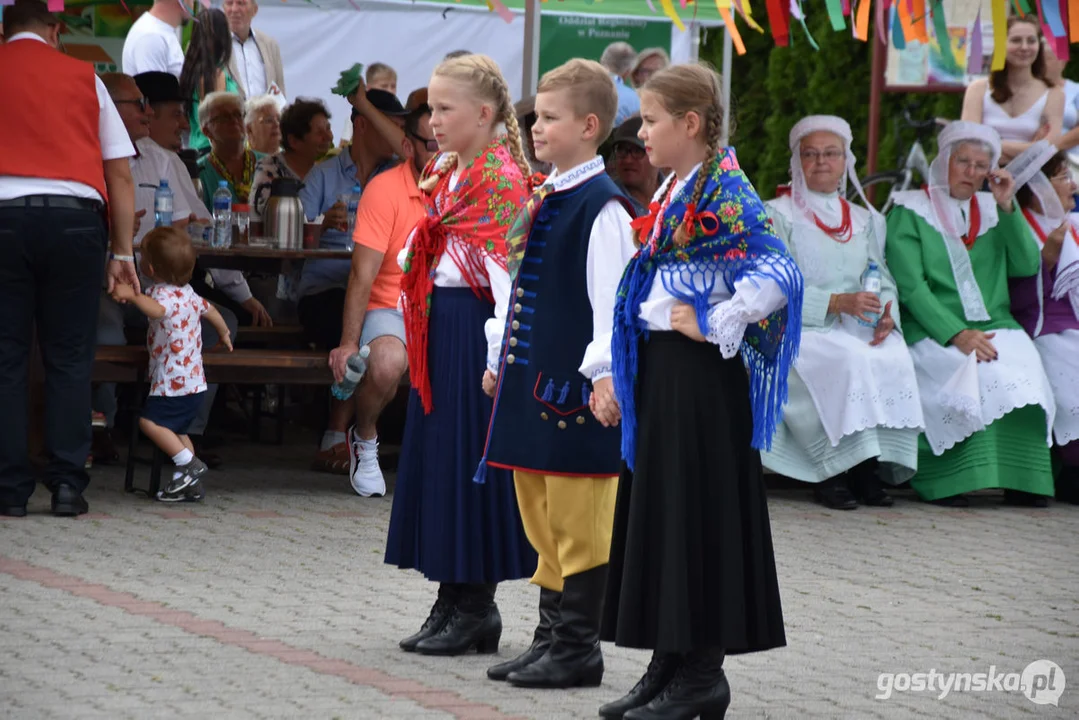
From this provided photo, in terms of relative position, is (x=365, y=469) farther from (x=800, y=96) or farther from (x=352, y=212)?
(x=800, y=96)

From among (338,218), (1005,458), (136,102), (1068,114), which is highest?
(1068,114)

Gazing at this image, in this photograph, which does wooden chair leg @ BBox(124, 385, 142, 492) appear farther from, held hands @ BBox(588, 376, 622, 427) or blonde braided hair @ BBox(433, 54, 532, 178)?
held hands @ BBox(588, 376, 622, 427)

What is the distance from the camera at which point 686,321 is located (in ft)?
13.0

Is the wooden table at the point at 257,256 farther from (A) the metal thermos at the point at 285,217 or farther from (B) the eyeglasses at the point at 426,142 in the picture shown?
(B) the eyeglasses at the point at 426,142

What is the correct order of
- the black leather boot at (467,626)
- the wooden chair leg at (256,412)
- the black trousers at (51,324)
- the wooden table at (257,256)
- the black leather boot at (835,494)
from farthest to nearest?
the wooden chair leg at (256,412) → the black leather boot at (835,494) → the wooden table at (257,256) → the black trousers at (51,324) → the black leather boot at (467,626)

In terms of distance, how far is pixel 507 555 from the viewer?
484 centimetres

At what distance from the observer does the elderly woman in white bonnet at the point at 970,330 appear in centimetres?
827

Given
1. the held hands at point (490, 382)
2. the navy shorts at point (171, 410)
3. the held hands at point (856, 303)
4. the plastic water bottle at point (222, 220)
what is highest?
the plastic water bottle at point (222, 220)

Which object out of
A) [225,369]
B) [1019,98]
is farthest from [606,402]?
Result: [1019,98]

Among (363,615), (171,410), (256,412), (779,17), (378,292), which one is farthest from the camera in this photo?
(256,412)

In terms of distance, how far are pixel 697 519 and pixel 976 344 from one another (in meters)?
4.66

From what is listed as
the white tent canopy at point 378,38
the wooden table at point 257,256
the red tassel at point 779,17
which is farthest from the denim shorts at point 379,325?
the white tent canopy at point 378,38

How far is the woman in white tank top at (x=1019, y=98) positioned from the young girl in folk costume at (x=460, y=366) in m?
5.67

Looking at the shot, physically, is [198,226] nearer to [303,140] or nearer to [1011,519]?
[303,140]
